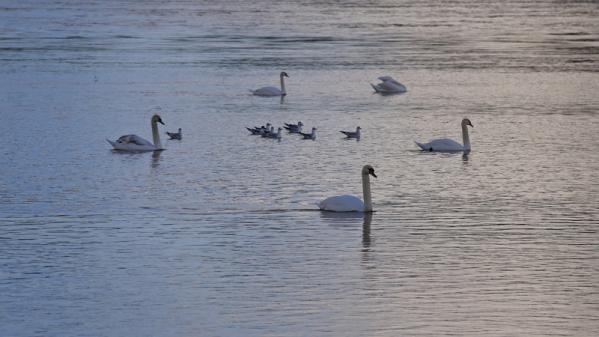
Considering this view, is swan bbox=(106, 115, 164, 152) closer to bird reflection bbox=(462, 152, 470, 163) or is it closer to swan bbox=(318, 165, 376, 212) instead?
bird reflection bbox=(462, 152, 470, 163)

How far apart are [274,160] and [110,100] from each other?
10.5 metres

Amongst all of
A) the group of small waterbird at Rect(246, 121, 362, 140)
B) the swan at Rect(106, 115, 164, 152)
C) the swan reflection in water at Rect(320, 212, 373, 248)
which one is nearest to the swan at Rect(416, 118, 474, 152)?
the group of small waterbird at Rect(246, 121, 362, 140)

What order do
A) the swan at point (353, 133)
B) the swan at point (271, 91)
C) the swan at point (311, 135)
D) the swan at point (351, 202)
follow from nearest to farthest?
the swan at point (351, 202) → the swan at point (353, 133) → the swan at point (311, 135) → the swan at point (271, 91)

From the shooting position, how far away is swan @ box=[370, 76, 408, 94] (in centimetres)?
3794

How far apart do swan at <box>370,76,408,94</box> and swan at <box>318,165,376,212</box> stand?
17040 mm

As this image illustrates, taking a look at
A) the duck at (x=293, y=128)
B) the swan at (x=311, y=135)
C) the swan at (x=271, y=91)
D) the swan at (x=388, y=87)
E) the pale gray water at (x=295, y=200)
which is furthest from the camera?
the swan at (x=388, y=87)

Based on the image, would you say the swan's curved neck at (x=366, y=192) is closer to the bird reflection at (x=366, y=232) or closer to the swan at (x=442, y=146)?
the bird reflection at (x=366, y=232)

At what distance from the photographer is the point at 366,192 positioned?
21000 millimetres

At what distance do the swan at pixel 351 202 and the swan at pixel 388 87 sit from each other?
17040 mm

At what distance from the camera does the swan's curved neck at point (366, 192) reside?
20.9 metres

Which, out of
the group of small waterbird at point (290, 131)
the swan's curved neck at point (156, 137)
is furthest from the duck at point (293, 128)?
the swan's curved neck at point (156, 137)

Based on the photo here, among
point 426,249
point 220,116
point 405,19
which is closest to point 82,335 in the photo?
point 426,249

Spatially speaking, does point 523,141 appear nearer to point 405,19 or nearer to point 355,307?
point 355,307

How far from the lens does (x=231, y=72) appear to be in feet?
143
